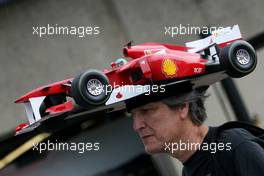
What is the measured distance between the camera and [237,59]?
10.5 ft

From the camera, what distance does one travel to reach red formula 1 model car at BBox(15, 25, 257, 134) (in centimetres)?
292

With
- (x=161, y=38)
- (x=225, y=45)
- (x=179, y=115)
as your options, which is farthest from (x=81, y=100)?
(x=161, y=38)

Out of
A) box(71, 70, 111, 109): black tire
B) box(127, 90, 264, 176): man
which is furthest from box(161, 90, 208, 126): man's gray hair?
box(71, 70, 111, 109): black tire

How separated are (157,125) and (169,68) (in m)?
0.41

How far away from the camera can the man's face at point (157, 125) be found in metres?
3.31

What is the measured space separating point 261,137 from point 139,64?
2.28 ft

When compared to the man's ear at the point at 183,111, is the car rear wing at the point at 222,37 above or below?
A: above

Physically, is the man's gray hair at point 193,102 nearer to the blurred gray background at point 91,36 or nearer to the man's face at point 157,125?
the man's face at point 157,125

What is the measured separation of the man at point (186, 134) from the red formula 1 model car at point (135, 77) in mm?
145

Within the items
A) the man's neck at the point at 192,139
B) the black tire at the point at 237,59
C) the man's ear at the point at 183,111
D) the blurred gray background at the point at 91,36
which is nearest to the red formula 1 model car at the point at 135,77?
the black tire at the point at 237,59

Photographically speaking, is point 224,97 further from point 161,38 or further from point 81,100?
point 81,100

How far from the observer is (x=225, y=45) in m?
3.43

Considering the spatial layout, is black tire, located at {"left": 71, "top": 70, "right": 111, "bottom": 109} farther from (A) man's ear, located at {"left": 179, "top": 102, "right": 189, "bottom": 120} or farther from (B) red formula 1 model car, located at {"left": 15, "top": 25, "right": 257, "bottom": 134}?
(A) man's ear, located at {"left": 179, "top": 102, "right": 189, "bottom": 120}

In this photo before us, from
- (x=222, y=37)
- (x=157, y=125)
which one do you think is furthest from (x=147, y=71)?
(x=222, y=37)
